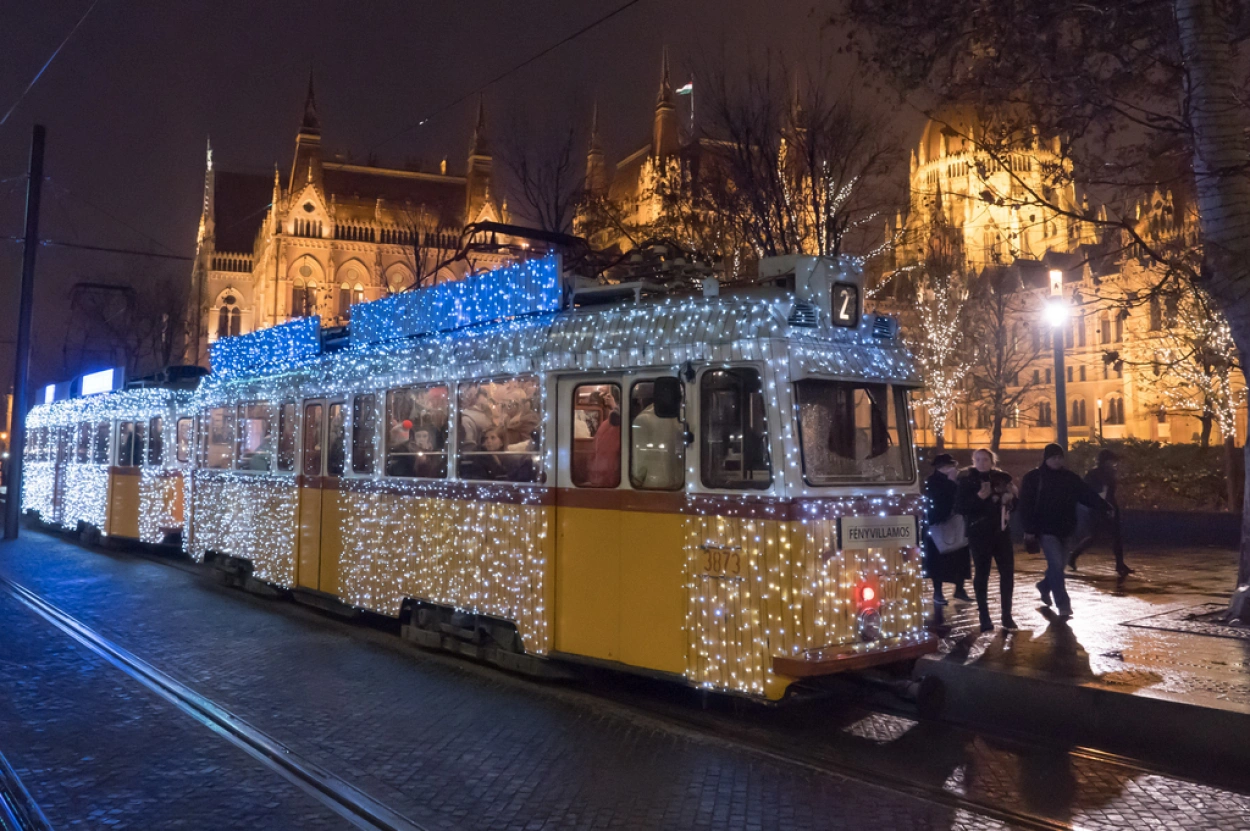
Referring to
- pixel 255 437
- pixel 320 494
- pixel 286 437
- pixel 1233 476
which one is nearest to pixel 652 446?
pixel 320 494

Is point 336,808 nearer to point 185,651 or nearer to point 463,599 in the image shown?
point 463,599

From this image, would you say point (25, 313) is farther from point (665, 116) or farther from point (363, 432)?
point (665, 116)

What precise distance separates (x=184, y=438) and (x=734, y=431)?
12.4 meters

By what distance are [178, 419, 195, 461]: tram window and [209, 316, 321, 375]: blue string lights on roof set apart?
1200mm

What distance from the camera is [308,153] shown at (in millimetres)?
95125

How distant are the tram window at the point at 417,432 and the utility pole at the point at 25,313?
16.3 m

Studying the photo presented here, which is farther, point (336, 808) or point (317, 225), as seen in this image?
point (317, 225)

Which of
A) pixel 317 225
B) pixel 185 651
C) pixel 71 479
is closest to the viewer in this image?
pixel 185 651

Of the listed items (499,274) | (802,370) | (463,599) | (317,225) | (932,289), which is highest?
(317,225)

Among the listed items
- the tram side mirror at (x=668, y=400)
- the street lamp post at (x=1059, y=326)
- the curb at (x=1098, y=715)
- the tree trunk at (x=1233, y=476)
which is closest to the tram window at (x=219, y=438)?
the tram side mirror at (x=668, y=400)

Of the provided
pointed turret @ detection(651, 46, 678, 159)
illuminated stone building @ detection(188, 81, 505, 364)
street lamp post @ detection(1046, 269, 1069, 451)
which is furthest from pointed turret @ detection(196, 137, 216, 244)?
street lamp post @ detection(1046, 269, 1069, 451)

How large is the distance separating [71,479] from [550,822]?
836 inches

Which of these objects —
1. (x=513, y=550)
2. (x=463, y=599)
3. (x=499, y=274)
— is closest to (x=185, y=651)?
(x=463, y=599)

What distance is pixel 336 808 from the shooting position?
5.55m
